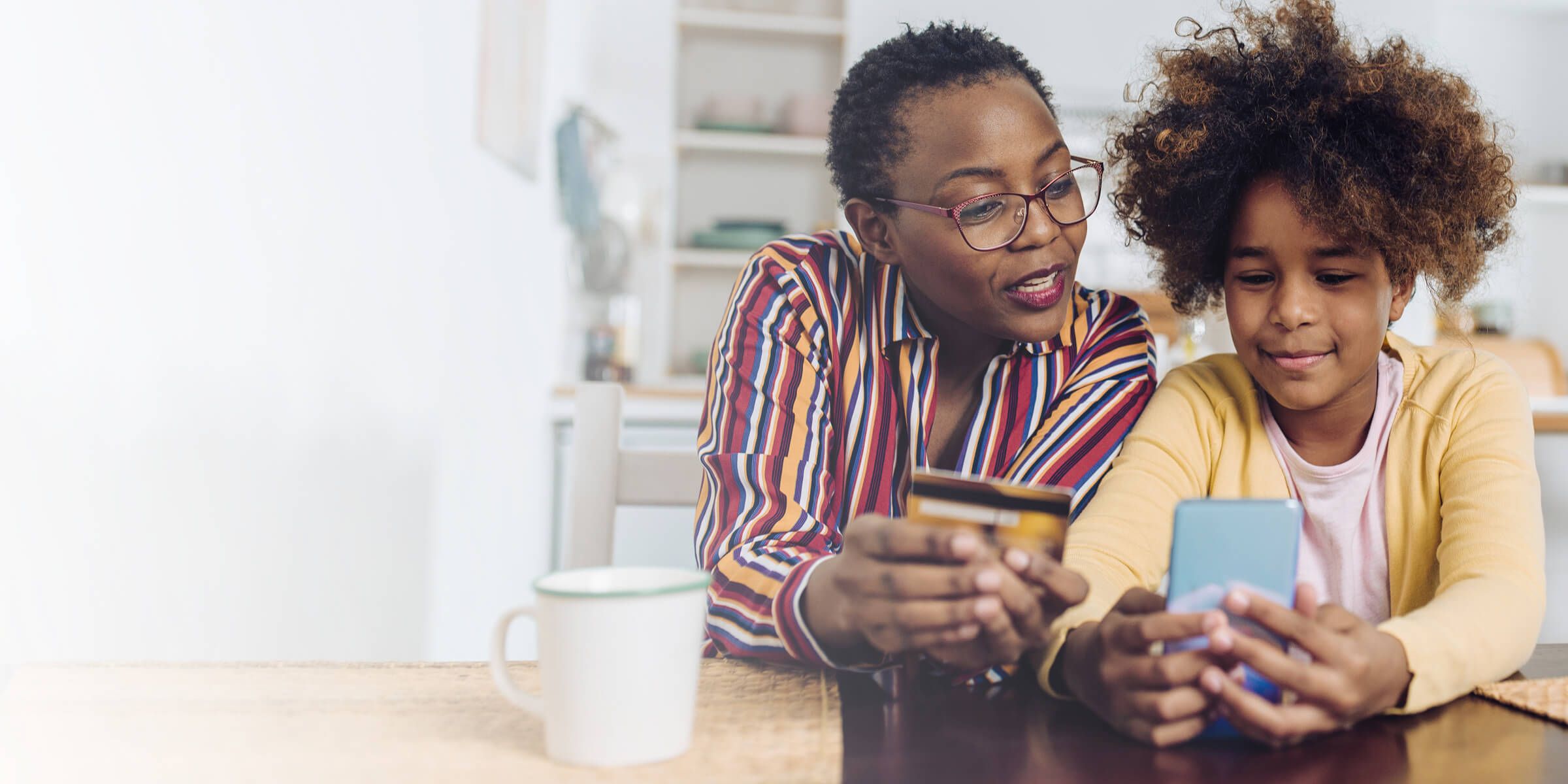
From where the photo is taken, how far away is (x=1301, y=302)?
80cm

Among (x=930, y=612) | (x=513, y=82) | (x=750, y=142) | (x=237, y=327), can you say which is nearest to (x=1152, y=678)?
(x=930, y=612)

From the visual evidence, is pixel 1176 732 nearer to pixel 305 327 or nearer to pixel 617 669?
pixel 617 669

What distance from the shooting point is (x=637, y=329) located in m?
3.57

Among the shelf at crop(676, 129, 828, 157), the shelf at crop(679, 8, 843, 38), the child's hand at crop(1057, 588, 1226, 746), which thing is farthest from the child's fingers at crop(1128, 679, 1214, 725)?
the shelf at crop(679, 8, 843, 38)

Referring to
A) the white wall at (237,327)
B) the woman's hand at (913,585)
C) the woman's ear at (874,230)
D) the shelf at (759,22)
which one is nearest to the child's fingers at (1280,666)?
the woman's hand at (913,585)

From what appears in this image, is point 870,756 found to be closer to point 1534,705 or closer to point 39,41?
point 1534,705

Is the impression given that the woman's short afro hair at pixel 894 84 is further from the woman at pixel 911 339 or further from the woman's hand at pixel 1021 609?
the woman's hand at pixel 1021 609

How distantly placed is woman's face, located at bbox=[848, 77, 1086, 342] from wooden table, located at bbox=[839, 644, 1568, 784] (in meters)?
0.40

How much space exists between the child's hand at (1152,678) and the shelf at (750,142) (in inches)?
124

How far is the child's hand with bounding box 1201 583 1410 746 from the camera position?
539 millimetres

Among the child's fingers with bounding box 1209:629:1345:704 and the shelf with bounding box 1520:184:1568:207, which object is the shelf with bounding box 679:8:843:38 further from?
the child's fingers with bounding box 1209:629:1345:704

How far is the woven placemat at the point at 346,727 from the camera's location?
0.51 meters

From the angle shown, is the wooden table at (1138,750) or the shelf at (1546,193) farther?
the shelf at (1546,193)

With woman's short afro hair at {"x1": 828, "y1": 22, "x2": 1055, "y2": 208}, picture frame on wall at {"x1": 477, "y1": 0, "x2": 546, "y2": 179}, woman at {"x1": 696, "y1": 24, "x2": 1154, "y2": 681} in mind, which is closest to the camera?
woman at {"x1": 696, "y1": 24, "x2": 1154, "y2": 681}
